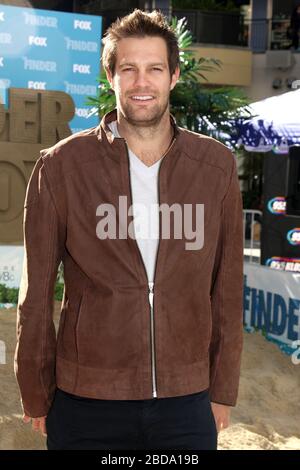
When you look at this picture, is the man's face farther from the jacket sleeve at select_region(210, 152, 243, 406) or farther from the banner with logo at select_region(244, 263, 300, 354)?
the banner with logo at select_region(244, 263, 300, 354)

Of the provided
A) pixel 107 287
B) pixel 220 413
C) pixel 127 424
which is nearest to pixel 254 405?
pixel 220 413

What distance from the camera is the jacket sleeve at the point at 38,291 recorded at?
2041mm

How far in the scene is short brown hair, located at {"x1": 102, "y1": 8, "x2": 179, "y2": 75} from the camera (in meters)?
2.07

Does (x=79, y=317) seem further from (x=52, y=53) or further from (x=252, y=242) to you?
(x=252, y=242)

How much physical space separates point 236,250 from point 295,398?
358cm

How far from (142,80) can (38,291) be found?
65 centimetres

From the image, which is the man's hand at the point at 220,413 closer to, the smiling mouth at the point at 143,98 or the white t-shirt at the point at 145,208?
the white t-shirt at the point at 145,208

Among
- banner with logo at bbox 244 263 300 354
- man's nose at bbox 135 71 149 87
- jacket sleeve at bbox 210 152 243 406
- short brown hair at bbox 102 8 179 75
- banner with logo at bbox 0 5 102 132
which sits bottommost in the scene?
banner with logo at bbox 244 263 300 354

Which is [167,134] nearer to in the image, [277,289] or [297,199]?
[277,289]

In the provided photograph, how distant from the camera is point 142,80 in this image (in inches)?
81.0

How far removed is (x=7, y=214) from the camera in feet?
22.8

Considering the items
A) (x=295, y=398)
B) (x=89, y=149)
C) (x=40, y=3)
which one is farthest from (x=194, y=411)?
(x=40, y=3)

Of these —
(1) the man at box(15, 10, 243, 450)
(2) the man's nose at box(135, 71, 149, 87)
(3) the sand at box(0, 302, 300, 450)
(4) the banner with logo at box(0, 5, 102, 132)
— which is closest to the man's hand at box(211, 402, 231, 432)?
(1) the man at box(15, 10, 243, 450)
